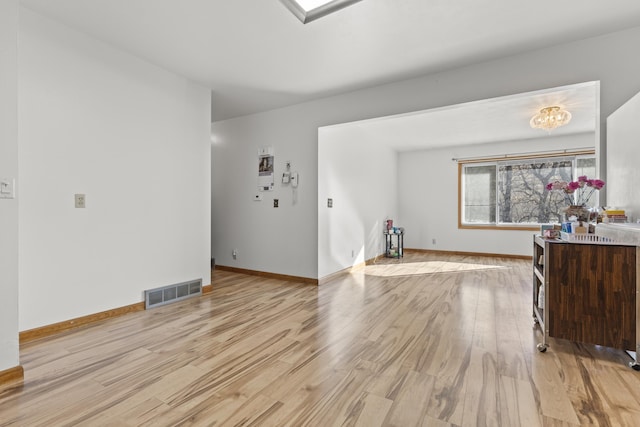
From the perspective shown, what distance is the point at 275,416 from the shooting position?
143cm

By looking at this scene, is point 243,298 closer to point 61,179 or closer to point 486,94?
point 61,179

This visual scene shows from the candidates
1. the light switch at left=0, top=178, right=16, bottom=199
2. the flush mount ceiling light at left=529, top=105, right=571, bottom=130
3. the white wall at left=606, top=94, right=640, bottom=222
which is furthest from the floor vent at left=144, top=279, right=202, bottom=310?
the flush mount ceiling light at left=529, top=105, right=571, bottom=130

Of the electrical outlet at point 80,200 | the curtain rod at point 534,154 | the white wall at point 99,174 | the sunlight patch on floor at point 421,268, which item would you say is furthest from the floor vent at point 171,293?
the curtain rod at point 534,154

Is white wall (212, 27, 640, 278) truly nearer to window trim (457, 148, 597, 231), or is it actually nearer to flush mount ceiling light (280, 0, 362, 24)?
flush mount ceiling light (280, 0, 362, 24)

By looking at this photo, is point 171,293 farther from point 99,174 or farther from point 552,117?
point 552,117

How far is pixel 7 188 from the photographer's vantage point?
1.75 meters

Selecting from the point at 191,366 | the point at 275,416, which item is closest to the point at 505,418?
the point at 275,416

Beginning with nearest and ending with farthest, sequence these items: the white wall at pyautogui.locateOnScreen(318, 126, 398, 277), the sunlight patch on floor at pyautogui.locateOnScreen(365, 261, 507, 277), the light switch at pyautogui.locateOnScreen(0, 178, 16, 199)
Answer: the light switch at pyautogui.locateOnScreen(0, 178, 16, 199), the white wall at pyautogui.locateOnScreen(318, 126, 398, 277), the sunlight patch on floor at pyautogui.locateOnScreen(365, 261, 507, 277)

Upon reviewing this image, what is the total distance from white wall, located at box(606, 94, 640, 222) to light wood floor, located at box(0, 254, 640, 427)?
1.10 m

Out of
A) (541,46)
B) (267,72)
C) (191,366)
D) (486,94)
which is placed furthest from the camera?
(267,72)

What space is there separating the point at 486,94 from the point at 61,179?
3921 mm

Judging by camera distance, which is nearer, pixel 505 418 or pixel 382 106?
pixel 505 418

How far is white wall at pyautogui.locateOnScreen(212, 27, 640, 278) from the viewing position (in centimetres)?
253

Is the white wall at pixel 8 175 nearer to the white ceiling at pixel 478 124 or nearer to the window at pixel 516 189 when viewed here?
the white ceiling at pixel 478 124
